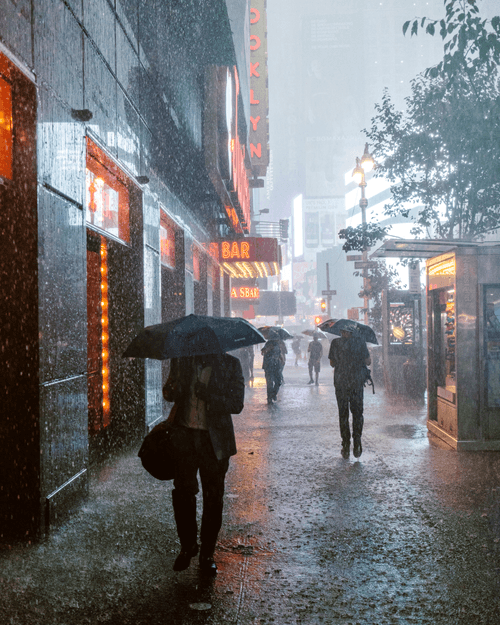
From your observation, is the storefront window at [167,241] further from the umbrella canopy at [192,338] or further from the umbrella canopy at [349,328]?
the umbrella canopy at [192,338]

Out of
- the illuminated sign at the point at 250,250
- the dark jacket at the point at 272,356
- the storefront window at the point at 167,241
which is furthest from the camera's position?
the illuminated sign at the point at 250,250

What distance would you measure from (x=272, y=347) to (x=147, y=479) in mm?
7421

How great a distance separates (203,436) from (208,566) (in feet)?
3.00

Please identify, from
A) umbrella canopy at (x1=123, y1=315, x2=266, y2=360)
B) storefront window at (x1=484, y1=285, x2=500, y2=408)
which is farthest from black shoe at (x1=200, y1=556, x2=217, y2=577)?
storefront window at (x1=484, y1=285, x2=500, y2=408)

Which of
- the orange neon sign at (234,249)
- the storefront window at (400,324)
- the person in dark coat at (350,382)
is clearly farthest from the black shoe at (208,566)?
the orange neon sign at (234,249)

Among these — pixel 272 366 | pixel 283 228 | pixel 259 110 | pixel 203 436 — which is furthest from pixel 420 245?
pixel 283 228

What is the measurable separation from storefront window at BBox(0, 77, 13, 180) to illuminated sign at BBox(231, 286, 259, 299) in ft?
95.6

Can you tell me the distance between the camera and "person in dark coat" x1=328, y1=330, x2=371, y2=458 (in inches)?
315

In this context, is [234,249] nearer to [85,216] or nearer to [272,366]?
[272,366]

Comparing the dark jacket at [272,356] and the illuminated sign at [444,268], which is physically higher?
the illuminated sign at [444,268]

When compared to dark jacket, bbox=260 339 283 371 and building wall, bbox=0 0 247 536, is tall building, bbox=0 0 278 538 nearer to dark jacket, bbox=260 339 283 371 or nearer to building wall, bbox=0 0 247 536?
building wall, bbox=0 0 247 536

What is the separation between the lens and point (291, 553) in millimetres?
4641

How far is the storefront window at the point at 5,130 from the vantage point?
16.3ft

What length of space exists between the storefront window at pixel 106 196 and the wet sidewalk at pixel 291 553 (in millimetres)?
3260
